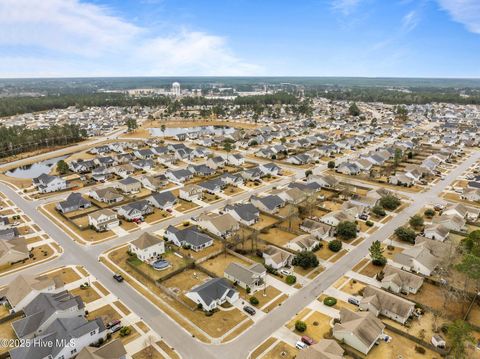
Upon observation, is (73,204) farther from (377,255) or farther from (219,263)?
(377,255)

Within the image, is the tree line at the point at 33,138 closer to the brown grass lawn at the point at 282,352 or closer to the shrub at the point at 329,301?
the brown grass lawn at the point at 282,352

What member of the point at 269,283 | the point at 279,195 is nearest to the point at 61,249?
the point at 269,283

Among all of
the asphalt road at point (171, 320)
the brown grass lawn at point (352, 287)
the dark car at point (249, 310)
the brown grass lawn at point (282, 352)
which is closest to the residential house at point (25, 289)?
the asphalt road at point (171, 320)

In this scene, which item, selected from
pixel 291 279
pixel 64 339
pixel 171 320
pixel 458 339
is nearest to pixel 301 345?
pixel 291 279

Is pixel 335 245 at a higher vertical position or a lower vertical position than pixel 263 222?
higher

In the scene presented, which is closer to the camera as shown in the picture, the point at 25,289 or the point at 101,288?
the point at 25,289

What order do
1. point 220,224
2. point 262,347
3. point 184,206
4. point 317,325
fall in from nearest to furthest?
→ point 262,347
point 317,325
point 220,224
point 184,206
